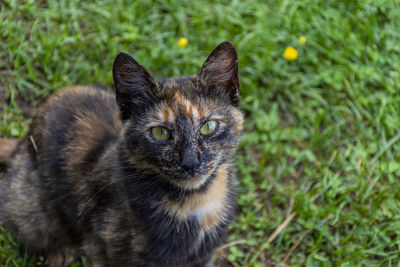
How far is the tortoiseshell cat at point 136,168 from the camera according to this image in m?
2.84

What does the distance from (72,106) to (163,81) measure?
0.88m

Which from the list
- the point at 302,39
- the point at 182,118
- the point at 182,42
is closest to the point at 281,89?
the point at 302,39

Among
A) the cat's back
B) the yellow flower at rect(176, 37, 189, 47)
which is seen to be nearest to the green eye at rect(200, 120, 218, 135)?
the cat's back

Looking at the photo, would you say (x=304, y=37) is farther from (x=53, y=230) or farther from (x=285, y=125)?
(x=53, y=230)

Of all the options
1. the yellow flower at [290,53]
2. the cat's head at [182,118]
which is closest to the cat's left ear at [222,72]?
the cat's head at [182,118]

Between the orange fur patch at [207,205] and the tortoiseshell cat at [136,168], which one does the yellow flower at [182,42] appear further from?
the orange fur patch at [207,205]

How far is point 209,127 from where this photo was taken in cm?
288

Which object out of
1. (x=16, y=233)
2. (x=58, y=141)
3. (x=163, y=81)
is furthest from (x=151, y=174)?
(x=16, y=233)

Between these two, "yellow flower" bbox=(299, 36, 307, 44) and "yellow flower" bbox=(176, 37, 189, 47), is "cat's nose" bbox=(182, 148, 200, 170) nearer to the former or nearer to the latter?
"yellow flower" bbox=(176, 37, 189, 47)

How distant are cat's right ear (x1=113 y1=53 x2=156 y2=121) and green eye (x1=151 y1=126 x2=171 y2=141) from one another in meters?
0.21

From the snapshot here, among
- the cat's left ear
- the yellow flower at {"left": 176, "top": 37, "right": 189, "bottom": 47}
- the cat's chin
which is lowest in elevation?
the cat's chin

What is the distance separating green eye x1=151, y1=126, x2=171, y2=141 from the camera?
2.82 m

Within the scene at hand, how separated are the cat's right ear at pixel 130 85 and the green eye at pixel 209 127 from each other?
15.6 inches

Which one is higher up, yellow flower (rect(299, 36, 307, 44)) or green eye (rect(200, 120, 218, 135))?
yellow flower (rect(299, 36, 307, 44))
